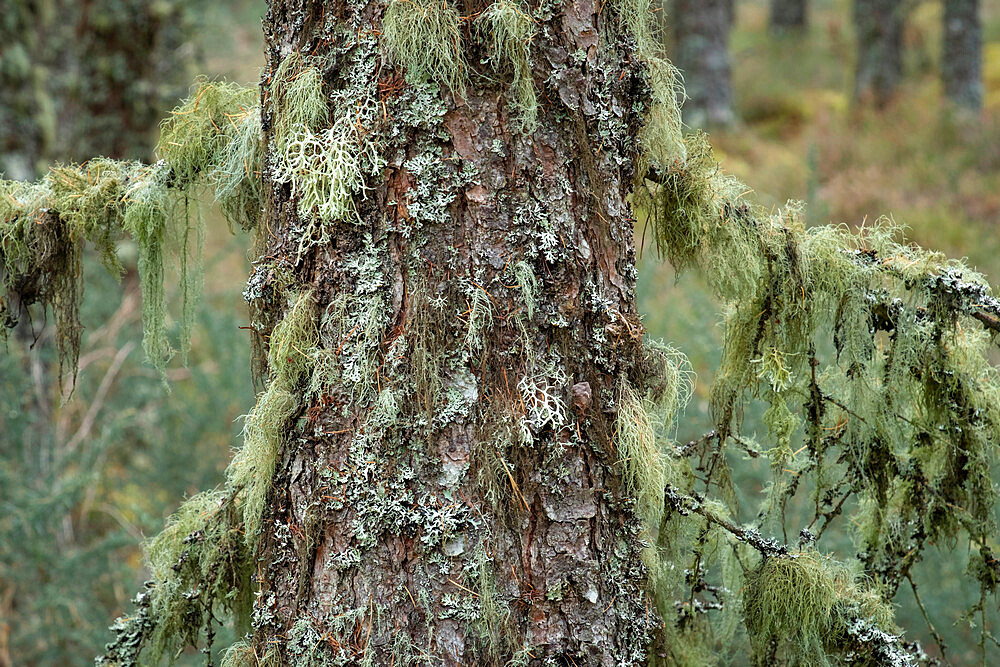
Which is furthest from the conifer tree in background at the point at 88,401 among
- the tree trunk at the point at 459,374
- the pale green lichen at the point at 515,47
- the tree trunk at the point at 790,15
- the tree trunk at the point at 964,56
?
the tree trunk at the point at 790,15

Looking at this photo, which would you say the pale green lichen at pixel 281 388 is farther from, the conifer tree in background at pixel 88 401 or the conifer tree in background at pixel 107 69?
the conifer tree in background at pixel 107 69

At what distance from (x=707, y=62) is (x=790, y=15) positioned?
29.2 ft

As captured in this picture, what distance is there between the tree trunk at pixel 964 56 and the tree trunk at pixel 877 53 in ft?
3.17

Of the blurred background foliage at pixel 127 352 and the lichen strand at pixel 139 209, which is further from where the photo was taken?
the blurred background foliage at pixel 127 352

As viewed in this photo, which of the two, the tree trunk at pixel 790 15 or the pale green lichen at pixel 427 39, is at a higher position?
the tree trunk at pixel 790 15

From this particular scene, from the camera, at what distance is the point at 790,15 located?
55.7ft

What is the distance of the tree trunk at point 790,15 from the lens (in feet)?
55.3

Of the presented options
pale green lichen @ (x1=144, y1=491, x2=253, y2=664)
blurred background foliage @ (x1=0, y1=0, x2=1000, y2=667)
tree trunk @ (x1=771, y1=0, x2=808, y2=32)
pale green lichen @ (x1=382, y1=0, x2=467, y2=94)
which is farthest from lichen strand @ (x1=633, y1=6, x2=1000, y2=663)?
tree trunk @ (x1=771, y1=0, x2=808, y2=32)

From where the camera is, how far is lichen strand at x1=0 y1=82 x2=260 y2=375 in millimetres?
1638

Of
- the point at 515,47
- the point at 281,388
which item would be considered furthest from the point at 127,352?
the point at 515,47

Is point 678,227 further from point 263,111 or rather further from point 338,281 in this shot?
point 263,111

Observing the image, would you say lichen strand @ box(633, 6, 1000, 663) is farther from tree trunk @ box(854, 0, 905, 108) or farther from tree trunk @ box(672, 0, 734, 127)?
tree trunk @ box(854, 0, 905, 108)

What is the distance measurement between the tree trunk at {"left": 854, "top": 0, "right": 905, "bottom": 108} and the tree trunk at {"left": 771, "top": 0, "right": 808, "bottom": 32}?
6040 mm

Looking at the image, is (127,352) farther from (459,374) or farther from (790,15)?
(790,15)
